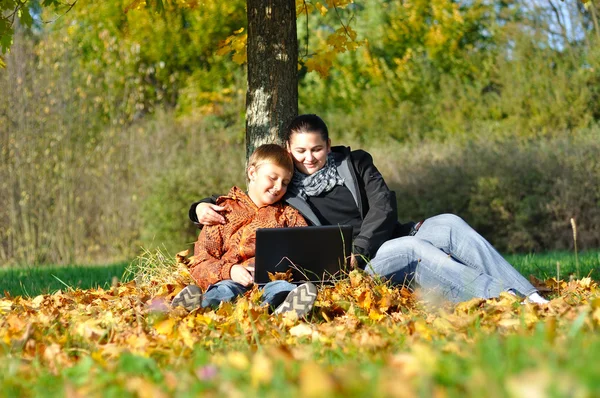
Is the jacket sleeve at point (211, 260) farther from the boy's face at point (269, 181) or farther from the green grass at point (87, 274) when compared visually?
the green grass at point (87, 274)

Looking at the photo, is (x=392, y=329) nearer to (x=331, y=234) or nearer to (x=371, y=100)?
(x=331, y=234)

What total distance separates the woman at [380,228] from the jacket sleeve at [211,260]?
0.08 metres

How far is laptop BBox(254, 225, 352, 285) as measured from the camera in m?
4.37

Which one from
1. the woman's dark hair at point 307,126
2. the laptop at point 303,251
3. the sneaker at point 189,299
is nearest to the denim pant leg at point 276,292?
the laptop at point 303,251

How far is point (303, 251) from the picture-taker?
4441 millimetres

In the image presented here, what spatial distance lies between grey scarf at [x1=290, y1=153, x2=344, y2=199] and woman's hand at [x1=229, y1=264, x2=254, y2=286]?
1.99 feet

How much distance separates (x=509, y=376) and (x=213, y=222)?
312 cm

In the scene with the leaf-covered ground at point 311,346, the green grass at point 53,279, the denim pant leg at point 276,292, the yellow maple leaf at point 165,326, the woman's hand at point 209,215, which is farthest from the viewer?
the green grass at point 53,279

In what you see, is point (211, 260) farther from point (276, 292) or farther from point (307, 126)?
point (307, 126)

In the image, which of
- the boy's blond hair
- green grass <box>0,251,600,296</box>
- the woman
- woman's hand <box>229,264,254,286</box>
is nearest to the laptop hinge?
the woman

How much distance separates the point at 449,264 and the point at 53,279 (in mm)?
4438

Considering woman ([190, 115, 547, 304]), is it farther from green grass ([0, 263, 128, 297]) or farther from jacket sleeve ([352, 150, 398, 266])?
green grass ([0, 263, 128, 297])

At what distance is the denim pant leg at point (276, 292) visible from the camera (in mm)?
4188

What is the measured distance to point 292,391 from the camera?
6.00 feet
